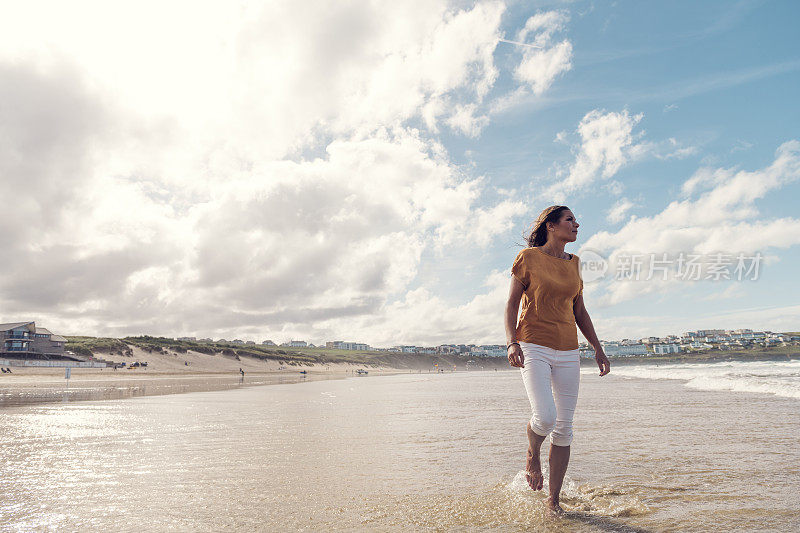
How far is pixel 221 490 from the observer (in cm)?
397

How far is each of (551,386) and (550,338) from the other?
427 millimetres

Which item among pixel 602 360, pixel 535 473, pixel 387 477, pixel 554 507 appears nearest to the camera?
pixel 554 507

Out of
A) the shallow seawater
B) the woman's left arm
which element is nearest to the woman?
the woman's left arm

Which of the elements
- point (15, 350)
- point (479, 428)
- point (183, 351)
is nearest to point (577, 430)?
point (479, 428)

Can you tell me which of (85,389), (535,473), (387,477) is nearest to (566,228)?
(535,473)

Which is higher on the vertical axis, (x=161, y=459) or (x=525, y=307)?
(x=525, y=307)

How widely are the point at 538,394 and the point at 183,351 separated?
249ft

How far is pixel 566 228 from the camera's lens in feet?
12.9

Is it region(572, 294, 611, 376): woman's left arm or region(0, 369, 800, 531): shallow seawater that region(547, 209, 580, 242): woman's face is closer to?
region(572, 294, 611, 376): woman's left arm

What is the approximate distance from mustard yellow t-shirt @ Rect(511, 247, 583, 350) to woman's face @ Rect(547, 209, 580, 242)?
0.22 meters

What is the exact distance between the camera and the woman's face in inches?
155

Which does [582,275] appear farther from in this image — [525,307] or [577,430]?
[577,430]

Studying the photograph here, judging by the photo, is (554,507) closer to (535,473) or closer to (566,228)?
(535,473)

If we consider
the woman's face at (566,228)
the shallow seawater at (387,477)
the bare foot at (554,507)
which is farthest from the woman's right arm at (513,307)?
the shallow seawater at (387,477)
